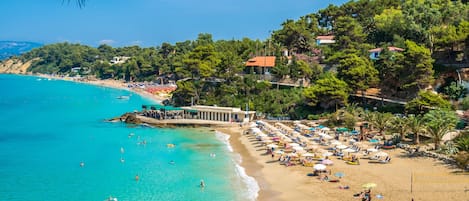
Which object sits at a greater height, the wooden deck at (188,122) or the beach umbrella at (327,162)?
the wooden deck at (188,122)

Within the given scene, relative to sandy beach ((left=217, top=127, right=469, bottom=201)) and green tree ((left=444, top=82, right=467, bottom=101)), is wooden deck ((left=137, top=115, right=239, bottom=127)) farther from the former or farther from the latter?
green tree ((left=444, top=82, right=467, bottom=101))

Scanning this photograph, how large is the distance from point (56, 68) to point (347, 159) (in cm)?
15622

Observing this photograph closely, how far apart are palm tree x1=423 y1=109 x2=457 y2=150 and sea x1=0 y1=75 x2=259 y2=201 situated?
1286 cm

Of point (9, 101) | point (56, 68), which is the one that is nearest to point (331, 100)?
point (9, 101)

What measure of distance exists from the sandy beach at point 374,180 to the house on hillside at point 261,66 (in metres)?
29.4

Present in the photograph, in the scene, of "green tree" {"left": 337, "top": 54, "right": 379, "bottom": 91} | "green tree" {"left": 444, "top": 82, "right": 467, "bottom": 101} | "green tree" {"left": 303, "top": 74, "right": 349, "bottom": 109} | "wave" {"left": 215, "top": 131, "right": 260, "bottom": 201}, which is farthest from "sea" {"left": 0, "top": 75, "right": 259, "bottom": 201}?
"green tree" {"left": 444, "top": 82, "right": 467, "bottom": 101}

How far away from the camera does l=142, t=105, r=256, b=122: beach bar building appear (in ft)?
159

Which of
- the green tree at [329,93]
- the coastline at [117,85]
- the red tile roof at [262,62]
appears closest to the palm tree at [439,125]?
the green tree at [329,93]

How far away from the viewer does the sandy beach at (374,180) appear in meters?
22.1

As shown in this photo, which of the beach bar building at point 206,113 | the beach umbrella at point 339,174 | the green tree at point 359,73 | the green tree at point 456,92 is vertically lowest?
the beach umbrella at point 339,174

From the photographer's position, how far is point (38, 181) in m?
27.2

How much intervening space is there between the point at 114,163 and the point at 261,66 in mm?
32081

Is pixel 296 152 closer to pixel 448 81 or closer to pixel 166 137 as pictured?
pixel 166 137

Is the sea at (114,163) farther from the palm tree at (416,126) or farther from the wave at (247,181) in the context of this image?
the palm tree at (416,126)
